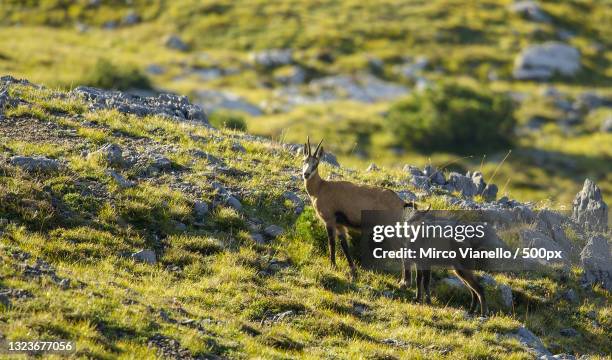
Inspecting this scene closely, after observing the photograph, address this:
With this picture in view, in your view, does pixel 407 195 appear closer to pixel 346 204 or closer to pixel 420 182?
pixel 420 182

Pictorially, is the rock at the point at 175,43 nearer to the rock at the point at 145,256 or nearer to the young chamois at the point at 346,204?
the young chamois at the point at 346,204

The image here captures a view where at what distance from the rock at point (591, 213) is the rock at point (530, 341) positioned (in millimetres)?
6891

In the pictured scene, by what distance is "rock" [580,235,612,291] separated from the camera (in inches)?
710

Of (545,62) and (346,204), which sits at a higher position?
(346,204)

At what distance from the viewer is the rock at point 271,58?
91.2 meters

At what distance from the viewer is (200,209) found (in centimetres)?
1738

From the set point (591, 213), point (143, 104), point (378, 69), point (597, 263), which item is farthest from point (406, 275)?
point (378, 69)

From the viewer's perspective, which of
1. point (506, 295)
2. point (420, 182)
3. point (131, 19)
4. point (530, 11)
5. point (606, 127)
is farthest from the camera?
point (530, 11)

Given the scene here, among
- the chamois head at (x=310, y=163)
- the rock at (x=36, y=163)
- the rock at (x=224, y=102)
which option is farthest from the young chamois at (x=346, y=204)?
the rock at (x=224, y=102)

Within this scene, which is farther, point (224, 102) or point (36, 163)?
point (224, 102)

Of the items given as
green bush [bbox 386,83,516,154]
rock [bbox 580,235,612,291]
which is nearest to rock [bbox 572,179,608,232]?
rock [bbox 580,235,612,291]

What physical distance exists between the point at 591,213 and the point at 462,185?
382cm

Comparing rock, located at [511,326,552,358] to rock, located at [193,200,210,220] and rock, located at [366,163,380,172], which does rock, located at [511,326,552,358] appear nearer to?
rock, located at [193,200,210,220]

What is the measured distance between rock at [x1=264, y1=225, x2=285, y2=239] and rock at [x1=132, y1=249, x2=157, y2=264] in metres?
3.20
